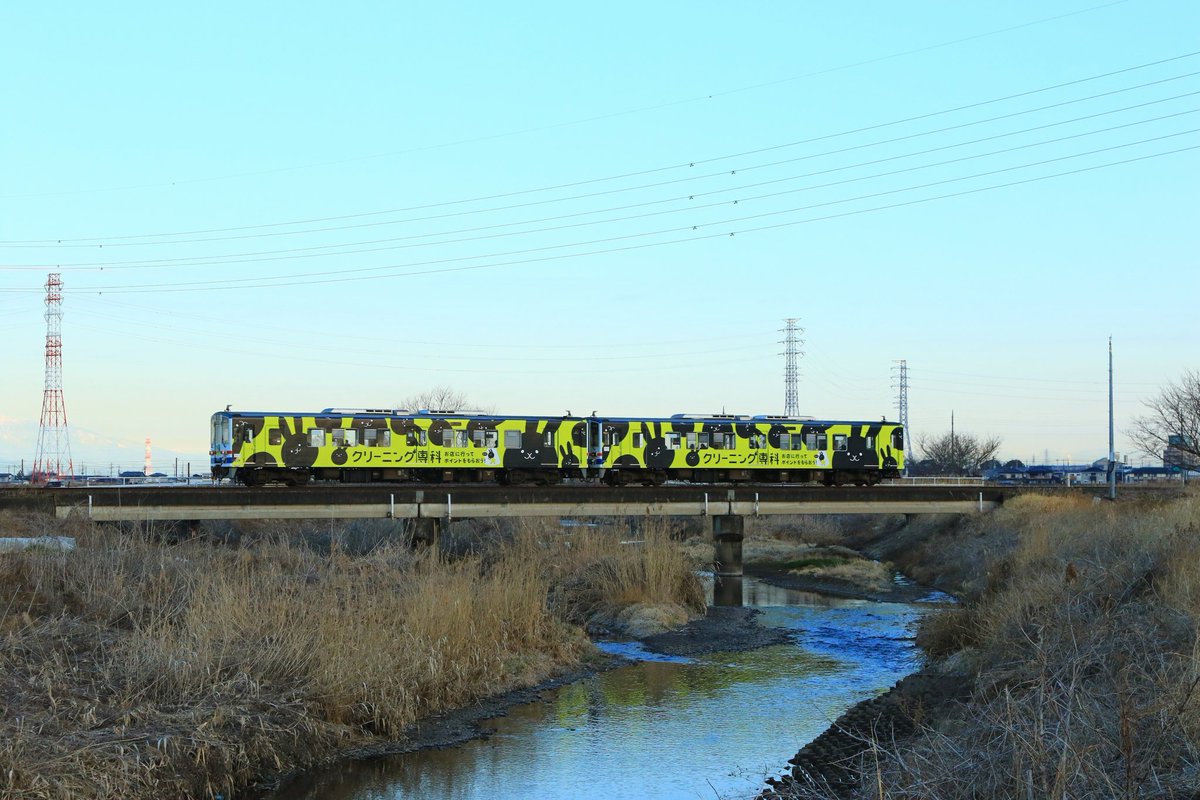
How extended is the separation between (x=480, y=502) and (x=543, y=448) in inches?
366

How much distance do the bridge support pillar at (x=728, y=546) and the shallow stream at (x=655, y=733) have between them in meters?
14.7

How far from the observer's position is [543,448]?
4491 cm

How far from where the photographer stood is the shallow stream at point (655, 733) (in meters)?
12.9

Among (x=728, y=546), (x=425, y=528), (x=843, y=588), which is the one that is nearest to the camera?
(x=843, y=588)

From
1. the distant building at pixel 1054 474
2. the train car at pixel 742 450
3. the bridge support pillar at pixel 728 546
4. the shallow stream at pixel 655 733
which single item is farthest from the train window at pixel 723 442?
the distant building at pixel 1054 474

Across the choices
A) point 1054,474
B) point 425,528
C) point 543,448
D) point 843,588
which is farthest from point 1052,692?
point 1054,474

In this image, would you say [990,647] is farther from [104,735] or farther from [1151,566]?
[104,735]

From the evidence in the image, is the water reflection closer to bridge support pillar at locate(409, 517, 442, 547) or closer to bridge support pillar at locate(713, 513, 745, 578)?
bridge support pillar at locate(713, 513, 745, 578)

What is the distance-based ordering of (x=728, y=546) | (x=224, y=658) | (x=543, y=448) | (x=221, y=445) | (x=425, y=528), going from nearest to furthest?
(x=224, y=658) < (x=425, y=528) < (x=728, y=546) < (x=221, y=445) < (x=543, y=448)

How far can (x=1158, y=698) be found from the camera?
8.49 meters

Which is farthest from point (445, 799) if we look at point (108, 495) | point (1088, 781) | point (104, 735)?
point (108, 495)

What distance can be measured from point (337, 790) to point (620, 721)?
15.4 ft

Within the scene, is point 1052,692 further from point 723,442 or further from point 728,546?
point 723,442

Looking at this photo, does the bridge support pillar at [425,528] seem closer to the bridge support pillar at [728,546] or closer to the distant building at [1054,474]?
the bridge support pillar at [728,546]
